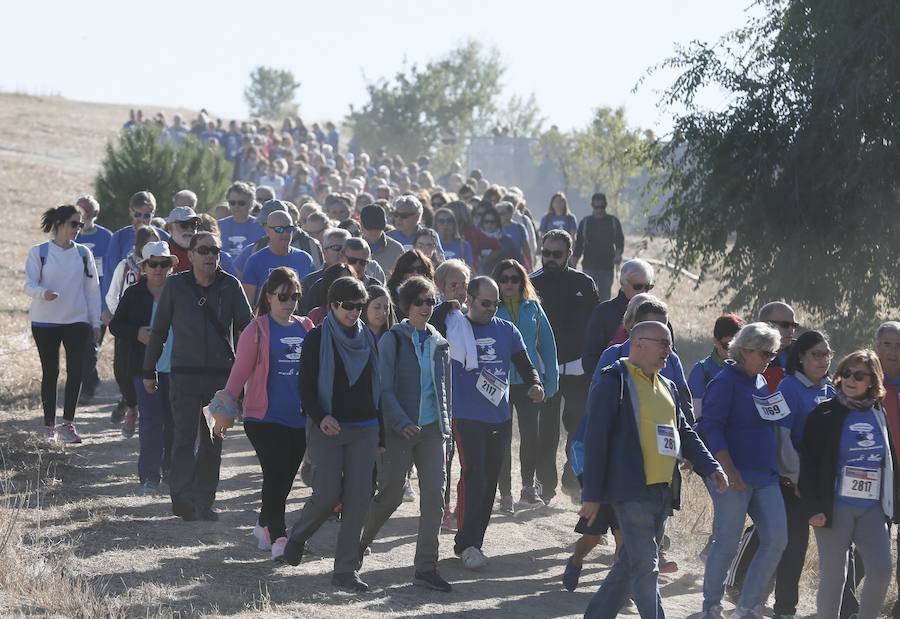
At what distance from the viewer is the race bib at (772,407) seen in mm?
8398

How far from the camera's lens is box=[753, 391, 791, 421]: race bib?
8398 mm

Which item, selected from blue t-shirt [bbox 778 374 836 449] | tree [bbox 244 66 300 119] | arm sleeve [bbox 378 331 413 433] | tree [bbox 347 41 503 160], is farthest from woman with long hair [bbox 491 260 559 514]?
tree [bbox 244 66 300 119]

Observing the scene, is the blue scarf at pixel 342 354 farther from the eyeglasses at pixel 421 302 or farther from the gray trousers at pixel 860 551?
the gray trousers at pixel 860 551

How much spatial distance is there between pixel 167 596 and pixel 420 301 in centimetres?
229

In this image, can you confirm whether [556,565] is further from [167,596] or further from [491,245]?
[491,245]

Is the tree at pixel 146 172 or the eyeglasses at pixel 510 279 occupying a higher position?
the tree at pixel 146 172

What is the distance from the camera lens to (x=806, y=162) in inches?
715

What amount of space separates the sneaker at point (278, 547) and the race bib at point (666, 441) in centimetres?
288

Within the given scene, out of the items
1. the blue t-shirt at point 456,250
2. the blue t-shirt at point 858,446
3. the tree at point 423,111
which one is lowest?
the blue t-shirt at point 858,446

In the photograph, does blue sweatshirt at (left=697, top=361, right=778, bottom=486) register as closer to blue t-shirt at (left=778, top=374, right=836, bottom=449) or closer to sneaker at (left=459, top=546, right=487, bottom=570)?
blue t-shirt at (left=778, top=374, right=836, bottom=449)

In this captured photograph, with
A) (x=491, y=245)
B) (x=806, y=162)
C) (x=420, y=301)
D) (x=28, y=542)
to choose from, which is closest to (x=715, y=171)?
(x=806, y=162)

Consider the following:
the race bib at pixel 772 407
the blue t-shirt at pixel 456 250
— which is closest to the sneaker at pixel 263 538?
the race bib at pixel 772 407

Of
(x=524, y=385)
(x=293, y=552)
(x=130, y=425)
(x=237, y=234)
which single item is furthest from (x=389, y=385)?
(x=237, y=234)

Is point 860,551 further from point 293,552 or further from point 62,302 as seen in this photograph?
point 62,302
